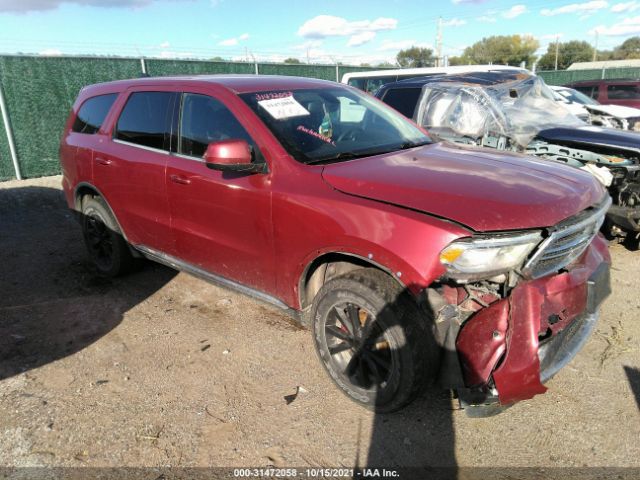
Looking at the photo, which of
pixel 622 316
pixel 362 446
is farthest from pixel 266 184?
pixel 622 316

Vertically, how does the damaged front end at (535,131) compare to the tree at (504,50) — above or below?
below

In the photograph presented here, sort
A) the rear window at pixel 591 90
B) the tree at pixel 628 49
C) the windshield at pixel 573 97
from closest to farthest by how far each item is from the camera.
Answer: the windshield at pixel 573 97 < the rear window at pixel 591 90 < the tree at pixel 628 49

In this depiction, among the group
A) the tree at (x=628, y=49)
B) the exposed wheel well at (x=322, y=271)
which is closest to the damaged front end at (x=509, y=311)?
the exposed wheel well at (x=322, y=271)

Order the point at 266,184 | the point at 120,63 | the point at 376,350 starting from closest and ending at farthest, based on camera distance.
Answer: the point at 376,350 → the point at 266,184 → the point at 120,63

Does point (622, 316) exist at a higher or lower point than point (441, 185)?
lower

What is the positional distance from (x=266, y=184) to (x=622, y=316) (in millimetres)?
2991

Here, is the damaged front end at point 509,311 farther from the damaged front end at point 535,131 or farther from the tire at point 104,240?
the tire at point 104,240

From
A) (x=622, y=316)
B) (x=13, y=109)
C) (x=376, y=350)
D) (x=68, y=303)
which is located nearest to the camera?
(x=376, y=350)

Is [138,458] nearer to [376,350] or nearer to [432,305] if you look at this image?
[376,350]

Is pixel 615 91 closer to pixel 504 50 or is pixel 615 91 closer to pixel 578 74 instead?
pixel 578 74

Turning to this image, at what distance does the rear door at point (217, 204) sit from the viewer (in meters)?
3.07

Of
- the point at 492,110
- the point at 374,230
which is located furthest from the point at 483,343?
the point at 492,110

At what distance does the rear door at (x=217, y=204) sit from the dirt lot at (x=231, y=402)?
0.61m

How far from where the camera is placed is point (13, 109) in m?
9.00
